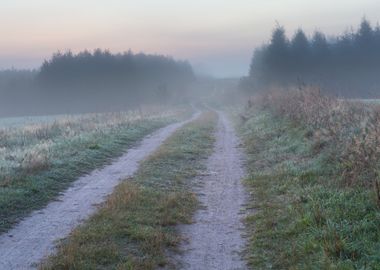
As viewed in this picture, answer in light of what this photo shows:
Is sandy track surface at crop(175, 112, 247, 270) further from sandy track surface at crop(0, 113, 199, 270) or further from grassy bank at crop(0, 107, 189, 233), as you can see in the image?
grassy bank at crop(0, 107, 189, 233)

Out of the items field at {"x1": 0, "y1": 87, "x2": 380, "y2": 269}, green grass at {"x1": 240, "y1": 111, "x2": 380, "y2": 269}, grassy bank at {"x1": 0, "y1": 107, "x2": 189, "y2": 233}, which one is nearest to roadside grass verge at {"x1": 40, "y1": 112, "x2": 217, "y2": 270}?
field at {"x1": 0, "y1": 87, "x2": 380, "y2": 269}

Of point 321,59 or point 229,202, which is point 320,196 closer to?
point 229,202

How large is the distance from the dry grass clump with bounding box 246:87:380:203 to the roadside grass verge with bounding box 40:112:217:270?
3574mm

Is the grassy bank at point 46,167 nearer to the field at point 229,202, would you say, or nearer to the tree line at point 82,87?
the field at point 229,202

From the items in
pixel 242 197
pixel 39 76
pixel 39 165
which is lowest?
pixel 242 197

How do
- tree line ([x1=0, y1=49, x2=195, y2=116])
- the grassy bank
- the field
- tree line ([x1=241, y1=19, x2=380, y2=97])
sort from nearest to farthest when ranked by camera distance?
the field → the grassy bank → tree line ([x1=241, y1=19, x2=380, y2=97]) → tree line ([x1=0, y1=49, x2=195, y2=116])

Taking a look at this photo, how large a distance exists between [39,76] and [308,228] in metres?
91.2

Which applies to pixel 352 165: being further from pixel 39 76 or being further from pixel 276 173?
pixel 39 76

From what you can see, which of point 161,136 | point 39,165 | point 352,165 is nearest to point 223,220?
point 352,165

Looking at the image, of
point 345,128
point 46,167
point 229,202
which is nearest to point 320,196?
point 229,202

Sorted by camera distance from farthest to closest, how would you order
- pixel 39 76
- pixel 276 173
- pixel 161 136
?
pixel 39 76
pixel 161 136
pixel 276 173

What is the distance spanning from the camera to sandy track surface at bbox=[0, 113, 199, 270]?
7410 millimetres

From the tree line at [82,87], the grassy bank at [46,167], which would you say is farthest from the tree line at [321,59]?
the grassy bank at [46,167]

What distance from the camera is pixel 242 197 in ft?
37.1
